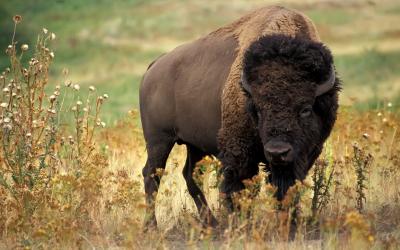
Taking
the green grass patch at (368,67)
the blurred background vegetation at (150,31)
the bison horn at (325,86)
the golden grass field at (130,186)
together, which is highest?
the blurred background vegetation at (150,31)

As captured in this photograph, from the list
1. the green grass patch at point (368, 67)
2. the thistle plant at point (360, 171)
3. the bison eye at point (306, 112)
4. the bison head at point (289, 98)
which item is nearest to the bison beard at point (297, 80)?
the bison head at point (289, 98)

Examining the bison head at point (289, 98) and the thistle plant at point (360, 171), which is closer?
the bison head at point (289, 98)

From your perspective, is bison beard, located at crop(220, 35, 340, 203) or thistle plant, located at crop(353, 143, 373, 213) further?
thistle plant, located at crop(353, 143, 373, 213)

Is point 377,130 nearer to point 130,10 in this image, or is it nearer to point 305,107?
point 305,107

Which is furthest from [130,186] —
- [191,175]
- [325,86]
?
[191,175]

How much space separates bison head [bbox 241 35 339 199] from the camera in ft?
24.4

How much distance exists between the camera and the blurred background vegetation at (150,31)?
1503 inches

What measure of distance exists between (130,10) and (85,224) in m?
44.2

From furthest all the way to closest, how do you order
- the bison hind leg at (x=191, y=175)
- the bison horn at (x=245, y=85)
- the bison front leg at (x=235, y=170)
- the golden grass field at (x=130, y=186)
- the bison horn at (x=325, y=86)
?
the bison hind leg at (x=191, y=175) → the bison front leg at (x=235, y=170) → the bison horn at (x=245, y=85) → the bison horn at (x=325, y=86) → the golden grass field at (x=130, y=186)

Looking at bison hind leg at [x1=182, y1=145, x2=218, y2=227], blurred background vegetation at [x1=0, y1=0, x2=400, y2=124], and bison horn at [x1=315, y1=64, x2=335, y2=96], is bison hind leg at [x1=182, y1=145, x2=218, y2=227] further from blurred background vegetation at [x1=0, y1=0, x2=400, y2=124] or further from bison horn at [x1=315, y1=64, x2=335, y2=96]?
blurred background vegetation at [x1=0, y1=0, x2=400, y2=124]

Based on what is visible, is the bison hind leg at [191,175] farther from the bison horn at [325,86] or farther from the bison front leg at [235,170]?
the bison horn at [325,86]

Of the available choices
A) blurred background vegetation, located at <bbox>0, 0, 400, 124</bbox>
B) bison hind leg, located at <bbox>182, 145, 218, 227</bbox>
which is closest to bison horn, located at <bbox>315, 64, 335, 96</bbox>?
bison hind leg, located at <bbox>182, 145, 218, 227</bbox>

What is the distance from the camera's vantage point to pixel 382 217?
845cm

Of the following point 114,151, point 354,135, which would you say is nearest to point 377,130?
point 354,135
